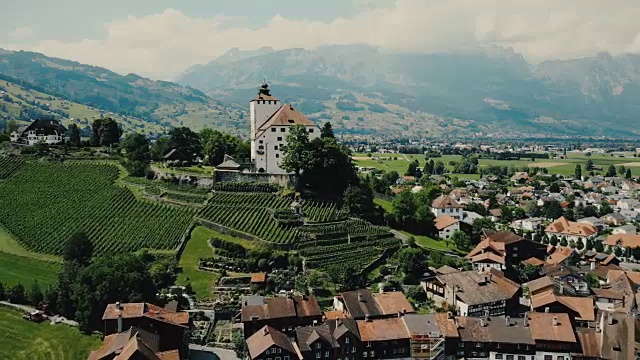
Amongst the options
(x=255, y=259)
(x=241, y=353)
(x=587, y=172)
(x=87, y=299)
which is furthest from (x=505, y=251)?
(x=587, y=172)

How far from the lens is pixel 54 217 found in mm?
64062

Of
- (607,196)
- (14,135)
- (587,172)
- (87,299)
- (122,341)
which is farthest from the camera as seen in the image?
(587,172)

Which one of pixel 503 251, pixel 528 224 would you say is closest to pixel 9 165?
pixel 503 251

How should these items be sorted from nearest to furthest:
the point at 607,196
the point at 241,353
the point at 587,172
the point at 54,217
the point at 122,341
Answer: the point at 122,341
the point at 241,353
the point at 54,217
the point at 607,196
the point at 587,172

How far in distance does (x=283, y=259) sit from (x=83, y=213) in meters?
25.2

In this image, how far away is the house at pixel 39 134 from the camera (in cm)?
9312

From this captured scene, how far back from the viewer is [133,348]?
34.1 meters

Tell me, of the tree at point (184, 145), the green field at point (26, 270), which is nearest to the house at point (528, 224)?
the tree at point (184, 145)

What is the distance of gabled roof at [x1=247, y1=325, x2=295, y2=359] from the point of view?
38.9 meters

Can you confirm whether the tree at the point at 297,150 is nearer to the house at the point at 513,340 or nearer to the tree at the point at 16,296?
the house at the point at 513,340

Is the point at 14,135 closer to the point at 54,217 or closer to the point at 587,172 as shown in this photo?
the point at 54,217

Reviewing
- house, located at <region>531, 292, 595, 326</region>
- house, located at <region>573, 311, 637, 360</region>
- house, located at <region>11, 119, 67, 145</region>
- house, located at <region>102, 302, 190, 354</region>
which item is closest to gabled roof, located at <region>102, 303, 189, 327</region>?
house, located at <region>102, 302, 190, 354</region>

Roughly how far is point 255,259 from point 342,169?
61.4 ft

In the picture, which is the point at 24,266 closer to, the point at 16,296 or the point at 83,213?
the point at 16,296
